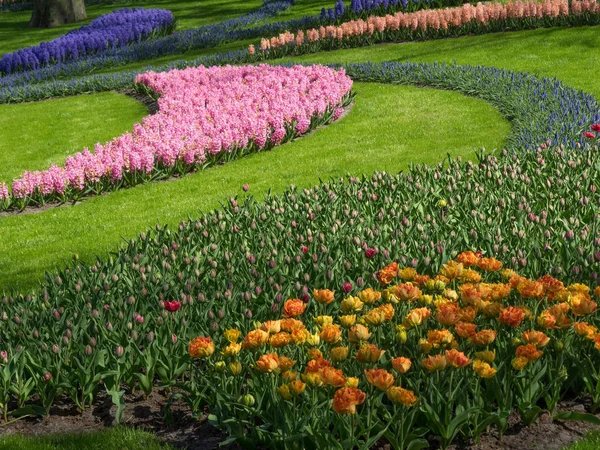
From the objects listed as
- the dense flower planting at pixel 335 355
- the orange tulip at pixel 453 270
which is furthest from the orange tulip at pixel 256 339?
the orange tulip at pixel 453 270

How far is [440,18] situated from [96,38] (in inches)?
374

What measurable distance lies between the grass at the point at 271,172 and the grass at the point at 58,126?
299cm

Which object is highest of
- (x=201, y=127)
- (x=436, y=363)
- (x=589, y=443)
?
(x=436, y=363)

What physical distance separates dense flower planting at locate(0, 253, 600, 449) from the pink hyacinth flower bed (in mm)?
4970

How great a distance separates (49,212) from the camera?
10227mm

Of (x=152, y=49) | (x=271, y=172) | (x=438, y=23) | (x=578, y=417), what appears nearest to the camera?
(x=578, y=417)

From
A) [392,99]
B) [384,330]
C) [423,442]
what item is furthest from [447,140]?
[423,442]

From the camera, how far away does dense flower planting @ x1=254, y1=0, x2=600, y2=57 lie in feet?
61.8

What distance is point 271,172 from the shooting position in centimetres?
1096

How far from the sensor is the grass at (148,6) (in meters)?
28.2

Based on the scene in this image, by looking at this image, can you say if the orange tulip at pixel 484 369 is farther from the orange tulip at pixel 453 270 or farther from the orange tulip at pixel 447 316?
the orange tulip at pixel 453 270

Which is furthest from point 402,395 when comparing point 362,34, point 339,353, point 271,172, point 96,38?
point 96,38

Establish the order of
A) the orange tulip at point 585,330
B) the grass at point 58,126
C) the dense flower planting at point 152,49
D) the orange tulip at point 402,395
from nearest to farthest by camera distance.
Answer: the orange tulip at point 402,395
the orange tulip at point 585,330
the grass at point 58,126
the dense flower planting at point 152,49

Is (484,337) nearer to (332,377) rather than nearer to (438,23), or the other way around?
(332,377)
